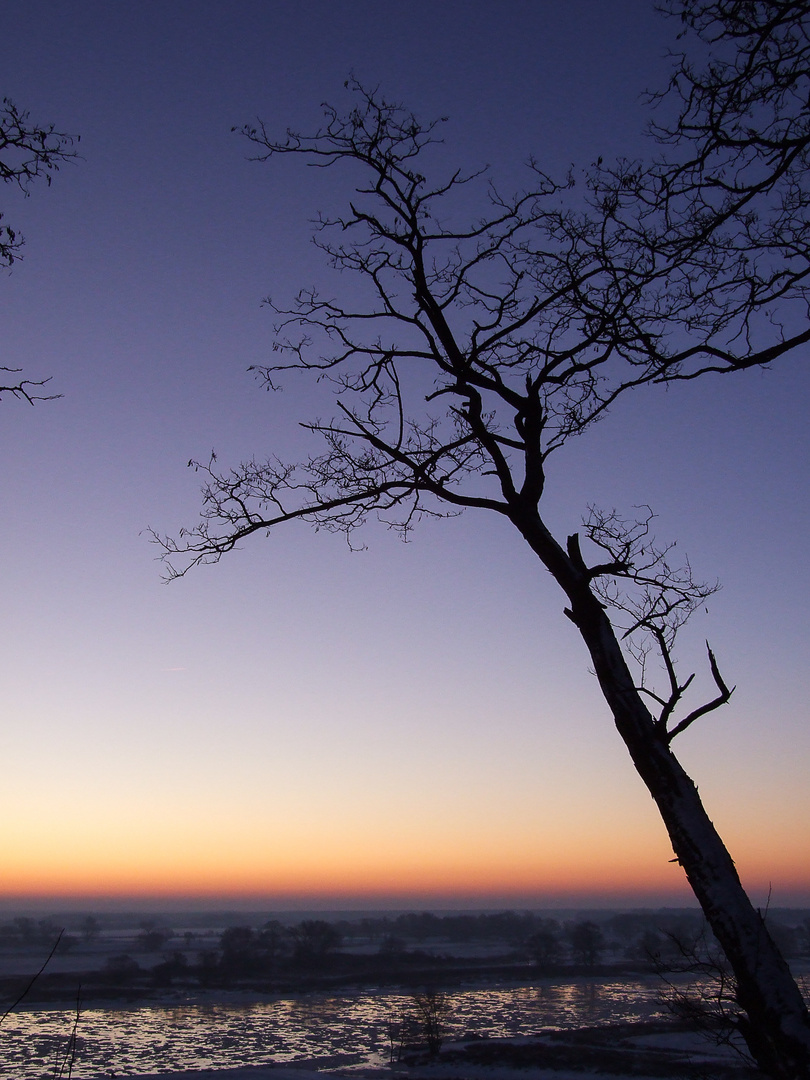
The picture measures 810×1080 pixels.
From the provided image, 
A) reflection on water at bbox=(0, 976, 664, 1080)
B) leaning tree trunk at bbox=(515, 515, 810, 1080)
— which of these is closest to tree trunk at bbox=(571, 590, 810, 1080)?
leaning tree trunk at bbox=(515, 515, 810, 1080)

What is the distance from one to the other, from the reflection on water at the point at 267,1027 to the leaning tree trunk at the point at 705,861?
Answer: 3216cm

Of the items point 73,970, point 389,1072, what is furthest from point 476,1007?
point 73,970

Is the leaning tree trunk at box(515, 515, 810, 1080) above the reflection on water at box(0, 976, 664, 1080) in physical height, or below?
above

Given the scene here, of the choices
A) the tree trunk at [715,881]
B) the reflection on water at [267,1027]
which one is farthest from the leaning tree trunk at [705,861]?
the reflection on water at [267,1027]

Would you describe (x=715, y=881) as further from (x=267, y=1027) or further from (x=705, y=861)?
(x=267, y=1027)

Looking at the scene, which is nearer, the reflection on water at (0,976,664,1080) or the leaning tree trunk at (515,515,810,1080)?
the leaning tree trunk at (515,515,810,1080)

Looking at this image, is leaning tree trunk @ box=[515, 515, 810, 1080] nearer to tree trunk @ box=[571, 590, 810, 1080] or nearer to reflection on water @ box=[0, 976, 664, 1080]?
tree trunk @ box=[571, 590, 810, 1080]

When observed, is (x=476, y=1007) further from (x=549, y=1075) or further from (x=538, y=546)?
(x=538, y=546)

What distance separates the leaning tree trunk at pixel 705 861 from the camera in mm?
3793

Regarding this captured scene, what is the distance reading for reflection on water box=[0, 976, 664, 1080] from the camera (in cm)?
3519

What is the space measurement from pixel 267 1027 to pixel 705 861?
5455 centimetres

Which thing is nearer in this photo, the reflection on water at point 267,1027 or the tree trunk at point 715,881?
the tree trunk at point 715,881

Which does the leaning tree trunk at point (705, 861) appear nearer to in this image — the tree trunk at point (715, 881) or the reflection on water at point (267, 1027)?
the tree trunk at point (715, 881)

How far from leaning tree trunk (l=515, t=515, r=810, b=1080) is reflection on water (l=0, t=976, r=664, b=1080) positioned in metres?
32.2
